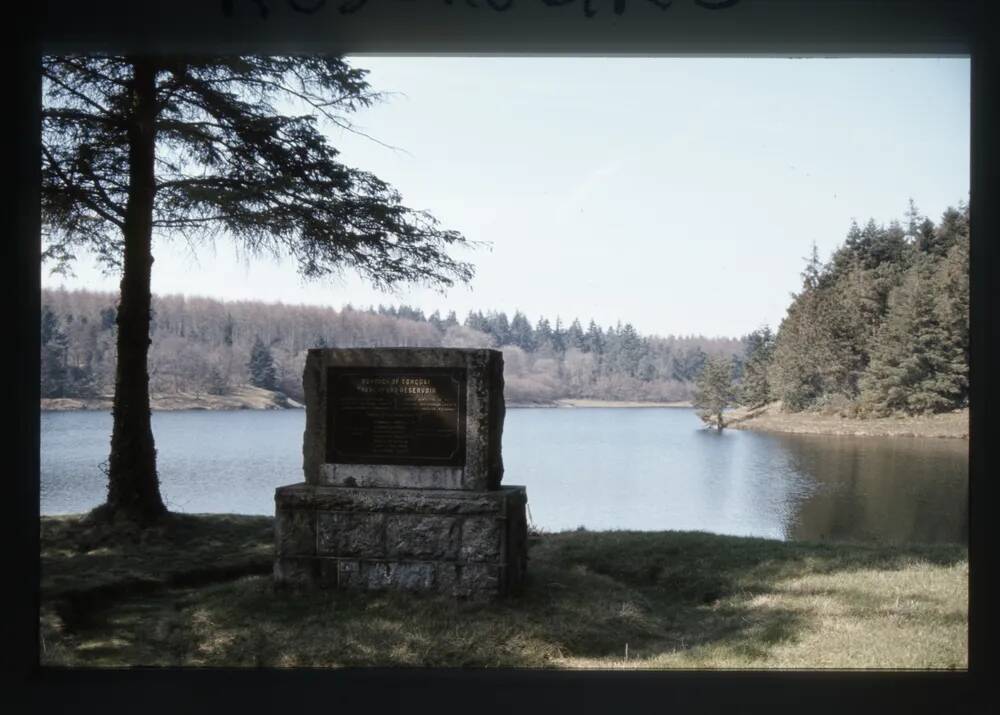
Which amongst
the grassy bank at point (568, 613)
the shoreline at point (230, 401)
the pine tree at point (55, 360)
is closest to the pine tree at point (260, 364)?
the shoreline at point (230, 401)

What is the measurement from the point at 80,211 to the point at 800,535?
897cm

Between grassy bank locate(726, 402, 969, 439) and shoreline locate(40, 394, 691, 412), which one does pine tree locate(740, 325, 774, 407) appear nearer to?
grassy bank locate(726, 402, 969, 439)

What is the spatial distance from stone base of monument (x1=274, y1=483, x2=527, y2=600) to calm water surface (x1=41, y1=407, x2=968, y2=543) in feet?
7.71

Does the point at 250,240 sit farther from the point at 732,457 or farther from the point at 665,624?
the point at 732,457

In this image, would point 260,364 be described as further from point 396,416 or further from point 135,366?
point 396,416

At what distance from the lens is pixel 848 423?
1431 cm

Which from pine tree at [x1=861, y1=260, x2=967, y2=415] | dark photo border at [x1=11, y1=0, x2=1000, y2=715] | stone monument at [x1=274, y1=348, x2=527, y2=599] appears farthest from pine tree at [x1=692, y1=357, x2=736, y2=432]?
dark photo border at [x1=11, y1=0, x2=1000, y2=715]

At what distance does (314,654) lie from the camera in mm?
4719

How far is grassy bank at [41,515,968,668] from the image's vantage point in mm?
4754

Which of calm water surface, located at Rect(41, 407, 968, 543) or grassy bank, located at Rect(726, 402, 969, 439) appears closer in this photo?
calm water surface, located at Rect(41, 407, 968, 543)

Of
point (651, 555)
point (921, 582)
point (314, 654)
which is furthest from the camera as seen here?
point (651, 555)

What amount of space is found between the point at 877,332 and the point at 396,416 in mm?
12585

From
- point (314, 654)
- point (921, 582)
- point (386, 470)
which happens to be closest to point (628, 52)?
point (386, 470)

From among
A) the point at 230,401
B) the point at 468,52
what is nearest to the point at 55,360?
the point at 230,401
